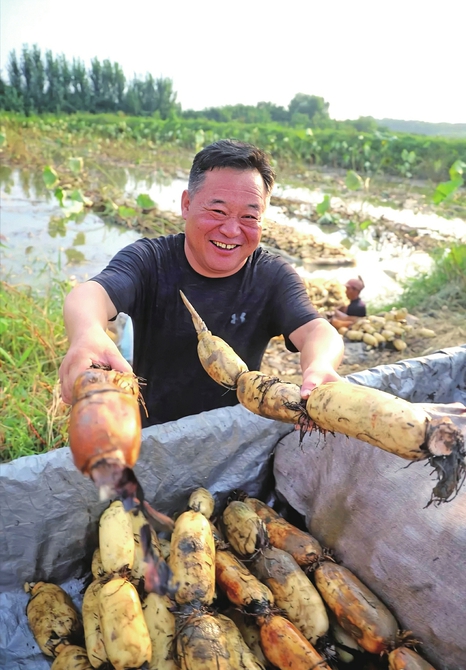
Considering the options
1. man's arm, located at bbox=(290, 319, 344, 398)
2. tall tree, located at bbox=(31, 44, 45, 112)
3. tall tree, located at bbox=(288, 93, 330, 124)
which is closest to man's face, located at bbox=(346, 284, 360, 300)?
man's arm, located at bbox=(290, 319, 344, 398)

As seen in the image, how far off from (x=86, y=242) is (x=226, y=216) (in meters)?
6.12

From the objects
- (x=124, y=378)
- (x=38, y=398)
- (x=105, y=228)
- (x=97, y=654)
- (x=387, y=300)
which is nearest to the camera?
(x=124, y=378)

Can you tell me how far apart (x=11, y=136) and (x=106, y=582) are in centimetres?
1781

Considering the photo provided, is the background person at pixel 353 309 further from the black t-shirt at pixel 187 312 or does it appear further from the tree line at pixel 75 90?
the tree line at pixel 75 90

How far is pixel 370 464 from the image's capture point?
1.75 meters

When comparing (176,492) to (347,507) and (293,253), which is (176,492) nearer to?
(347,507)

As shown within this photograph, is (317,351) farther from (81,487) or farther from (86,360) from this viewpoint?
(81,487)

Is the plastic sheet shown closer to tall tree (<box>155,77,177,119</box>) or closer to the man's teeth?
the man's teeth

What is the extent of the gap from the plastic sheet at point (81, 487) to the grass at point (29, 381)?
0.69 metres

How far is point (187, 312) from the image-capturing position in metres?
2.11

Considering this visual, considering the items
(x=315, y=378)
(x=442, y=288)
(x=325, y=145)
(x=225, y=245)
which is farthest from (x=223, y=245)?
(x=325, y=145)

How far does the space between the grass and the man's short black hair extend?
1349 mm

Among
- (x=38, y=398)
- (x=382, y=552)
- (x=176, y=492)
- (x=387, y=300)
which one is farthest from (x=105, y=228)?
(x=382, y=552)

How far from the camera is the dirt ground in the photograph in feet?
13.8
